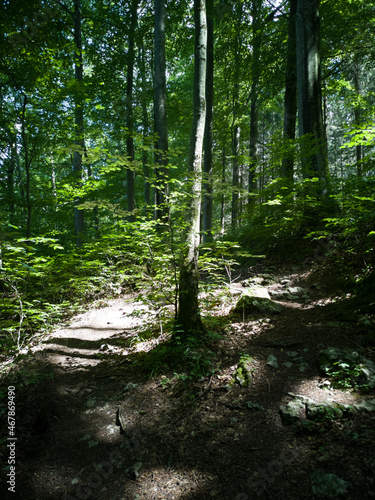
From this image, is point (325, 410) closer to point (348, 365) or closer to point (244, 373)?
point (348, 365)

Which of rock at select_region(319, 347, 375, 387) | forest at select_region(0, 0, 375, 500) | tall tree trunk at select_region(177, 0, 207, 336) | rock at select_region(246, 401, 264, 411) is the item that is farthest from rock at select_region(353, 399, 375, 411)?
tall tree trunk at select_region(177, 0, 207, 336)

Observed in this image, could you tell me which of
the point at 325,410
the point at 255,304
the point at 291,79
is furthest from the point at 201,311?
the point at 291,79

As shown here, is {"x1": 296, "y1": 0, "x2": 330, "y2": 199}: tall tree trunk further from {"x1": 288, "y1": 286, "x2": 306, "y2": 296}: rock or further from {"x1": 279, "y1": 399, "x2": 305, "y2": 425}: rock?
{"x1": 279, "y1": 399, "x2": 305, "y2": 425}: rock

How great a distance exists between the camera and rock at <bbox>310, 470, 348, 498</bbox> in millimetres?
1482

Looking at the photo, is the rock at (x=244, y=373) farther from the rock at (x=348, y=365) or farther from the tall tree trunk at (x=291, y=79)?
the tall tree trunk at (x=291, y=79)

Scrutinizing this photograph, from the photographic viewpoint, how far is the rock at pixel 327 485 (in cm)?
148

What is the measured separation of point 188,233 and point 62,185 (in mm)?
6073

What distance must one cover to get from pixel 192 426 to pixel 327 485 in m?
1.22

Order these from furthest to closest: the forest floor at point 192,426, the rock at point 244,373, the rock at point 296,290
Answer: the rock at point 296,290, the rock at point 244,373, the forest floor at point 192,426

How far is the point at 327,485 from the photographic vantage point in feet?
5.04

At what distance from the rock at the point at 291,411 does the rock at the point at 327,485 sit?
0.50 m

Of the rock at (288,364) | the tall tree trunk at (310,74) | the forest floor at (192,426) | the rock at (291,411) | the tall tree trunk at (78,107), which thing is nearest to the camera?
the forest floor at (192,426)

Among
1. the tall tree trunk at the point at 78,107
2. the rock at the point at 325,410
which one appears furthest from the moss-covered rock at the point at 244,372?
the tall tree trunk at the point at 78,107

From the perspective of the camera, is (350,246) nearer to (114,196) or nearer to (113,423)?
(113,423)
